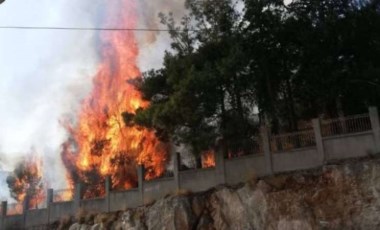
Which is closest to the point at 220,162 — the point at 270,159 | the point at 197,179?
the point at 197,179

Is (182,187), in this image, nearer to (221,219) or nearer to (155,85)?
(221,219)

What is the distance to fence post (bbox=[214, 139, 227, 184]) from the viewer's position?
77.1 feet

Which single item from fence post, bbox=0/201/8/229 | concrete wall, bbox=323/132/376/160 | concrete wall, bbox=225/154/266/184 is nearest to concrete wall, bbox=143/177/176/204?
concrete wall, bbox=225/154/266/184

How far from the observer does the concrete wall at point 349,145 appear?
2017cm

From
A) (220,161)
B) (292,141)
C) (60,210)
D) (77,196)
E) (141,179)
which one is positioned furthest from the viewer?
(60,210)

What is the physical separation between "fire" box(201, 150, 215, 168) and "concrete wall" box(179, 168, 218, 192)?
0.52 meters

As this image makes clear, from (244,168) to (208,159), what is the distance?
8.51ft

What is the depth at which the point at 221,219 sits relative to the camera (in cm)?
2200

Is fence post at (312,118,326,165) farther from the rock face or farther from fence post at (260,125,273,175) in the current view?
fence post at (260,125,273,175)

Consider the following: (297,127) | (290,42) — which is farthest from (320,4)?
(297,127)

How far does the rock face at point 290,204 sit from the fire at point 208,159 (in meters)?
1.86

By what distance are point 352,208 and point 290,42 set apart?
440 inches

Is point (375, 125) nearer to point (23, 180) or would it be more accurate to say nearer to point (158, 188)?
point (158, 188)

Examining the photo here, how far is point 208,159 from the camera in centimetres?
2486
